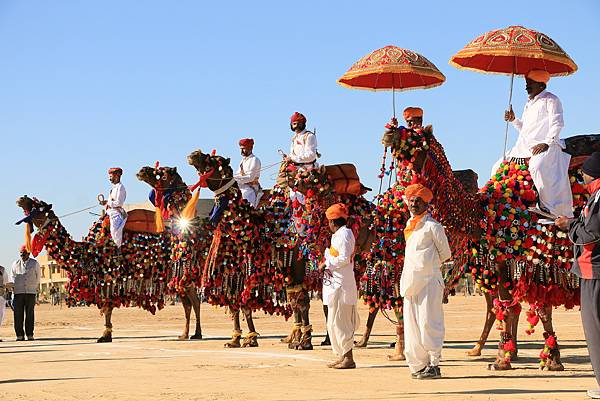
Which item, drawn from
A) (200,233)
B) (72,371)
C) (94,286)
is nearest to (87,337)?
(94,286)

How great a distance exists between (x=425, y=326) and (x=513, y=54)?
3.96 metres

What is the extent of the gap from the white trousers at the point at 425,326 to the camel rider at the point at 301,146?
532 centimetres

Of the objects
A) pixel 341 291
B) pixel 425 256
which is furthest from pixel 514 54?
pixel 341 291

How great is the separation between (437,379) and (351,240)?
2.13 metres

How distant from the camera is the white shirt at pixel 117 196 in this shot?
1977 cm

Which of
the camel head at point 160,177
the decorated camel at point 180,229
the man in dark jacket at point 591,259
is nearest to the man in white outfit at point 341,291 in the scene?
the man in dark jacket at point 591,259

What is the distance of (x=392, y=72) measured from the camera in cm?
1480

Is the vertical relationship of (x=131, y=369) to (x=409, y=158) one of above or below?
below

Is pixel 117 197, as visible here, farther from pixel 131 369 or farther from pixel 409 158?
pixel 409 158

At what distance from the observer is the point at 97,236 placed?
19.9 m

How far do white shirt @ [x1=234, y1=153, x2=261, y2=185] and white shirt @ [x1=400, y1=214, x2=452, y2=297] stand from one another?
745 cm

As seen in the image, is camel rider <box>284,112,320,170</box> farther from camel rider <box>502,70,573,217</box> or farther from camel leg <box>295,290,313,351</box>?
camel rider <box>502,70,573,217</box>

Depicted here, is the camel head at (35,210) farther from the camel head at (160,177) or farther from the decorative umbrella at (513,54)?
the decorative umbrella at (513,54)

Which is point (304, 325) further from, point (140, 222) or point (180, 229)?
point (140, 222)
